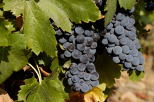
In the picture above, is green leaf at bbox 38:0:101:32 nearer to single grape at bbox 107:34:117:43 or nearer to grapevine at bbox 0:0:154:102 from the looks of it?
grapevine at bbox 0:0:154:102

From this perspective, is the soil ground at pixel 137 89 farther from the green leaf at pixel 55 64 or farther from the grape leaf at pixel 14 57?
the grape leaf at pixel 14 57

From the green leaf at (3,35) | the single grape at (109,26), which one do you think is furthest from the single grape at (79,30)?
the green leaf at (3,35)

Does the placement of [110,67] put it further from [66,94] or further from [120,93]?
[120,93]

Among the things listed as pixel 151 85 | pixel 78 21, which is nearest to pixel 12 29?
pixel 78 21

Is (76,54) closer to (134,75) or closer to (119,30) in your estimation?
(119,30)

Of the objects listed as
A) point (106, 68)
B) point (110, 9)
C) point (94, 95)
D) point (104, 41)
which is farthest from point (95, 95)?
point (110, 9)
